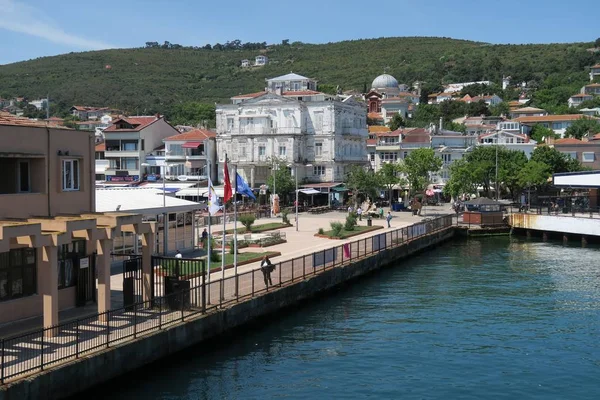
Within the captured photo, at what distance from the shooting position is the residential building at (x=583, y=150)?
101 m

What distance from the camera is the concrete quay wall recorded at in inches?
754

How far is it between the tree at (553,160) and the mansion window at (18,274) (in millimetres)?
73743

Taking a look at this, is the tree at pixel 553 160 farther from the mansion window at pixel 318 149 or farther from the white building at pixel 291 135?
the mansion window at pixel 318 149

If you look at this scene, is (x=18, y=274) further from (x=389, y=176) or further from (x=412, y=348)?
(x=389, y=176)

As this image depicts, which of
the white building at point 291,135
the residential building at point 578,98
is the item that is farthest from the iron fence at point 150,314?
the residential building at point 578,98

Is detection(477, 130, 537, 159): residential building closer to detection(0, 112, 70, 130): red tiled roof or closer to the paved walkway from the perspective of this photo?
the paved walkway

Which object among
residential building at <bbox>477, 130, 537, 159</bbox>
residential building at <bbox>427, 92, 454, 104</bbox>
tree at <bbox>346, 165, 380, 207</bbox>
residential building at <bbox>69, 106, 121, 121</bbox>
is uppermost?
residential building at <bbox>427, 92, 454, 104</bbox>

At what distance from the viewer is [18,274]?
24266 millimetres

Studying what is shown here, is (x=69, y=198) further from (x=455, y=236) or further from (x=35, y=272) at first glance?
(x=455, y=236)

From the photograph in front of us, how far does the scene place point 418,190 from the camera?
80812 millimetres

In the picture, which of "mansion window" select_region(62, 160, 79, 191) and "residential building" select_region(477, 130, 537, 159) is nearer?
"mansion window" select_region(62, 160, 79, 191)

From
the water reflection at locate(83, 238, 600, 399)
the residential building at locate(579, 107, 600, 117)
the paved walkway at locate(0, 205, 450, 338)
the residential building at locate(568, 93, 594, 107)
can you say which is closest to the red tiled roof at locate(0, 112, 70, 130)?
the paved walkway at locate(0, 205, 450, 338)

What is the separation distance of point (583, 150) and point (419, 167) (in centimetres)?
3391

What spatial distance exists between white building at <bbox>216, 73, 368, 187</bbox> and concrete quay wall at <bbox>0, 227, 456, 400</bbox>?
159 feet
